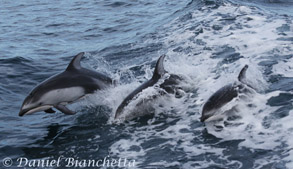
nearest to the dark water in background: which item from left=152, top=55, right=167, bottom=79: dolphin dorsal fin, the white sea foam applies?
the white sea foam

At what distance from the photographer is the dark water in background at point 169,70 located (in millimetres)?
8102

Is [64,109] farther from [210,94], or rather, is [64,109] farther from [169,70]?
[169,70]

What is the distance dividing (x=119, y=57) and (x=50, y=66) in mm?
2633

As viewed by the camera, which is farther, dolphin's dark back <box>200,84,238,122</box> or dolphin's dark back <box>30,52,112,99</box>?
Answer: dolphin's dark back <box>30,52,112,99</box>

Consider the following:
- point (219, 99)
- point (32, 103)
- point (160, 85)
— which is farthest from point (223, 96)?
point (32, 103)

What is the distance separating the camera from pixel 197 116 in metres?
Result: 9.62

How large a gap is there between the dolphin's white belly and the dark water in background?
1.51 feet

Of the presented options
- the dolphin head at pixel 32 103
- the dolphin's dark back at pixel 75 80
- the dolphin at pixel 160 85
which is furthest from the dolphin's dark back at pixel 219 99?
the dolphin head at pixel 32 103

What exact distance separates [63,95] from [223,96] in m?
3.91

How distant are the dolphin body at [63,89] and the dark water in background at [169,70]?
378 mm

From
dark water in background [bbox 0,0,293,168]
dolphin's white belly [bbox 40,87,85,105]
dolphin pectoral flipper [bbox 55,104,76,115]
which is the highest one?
dolphin's white belly [bbox 40,87,85,105]

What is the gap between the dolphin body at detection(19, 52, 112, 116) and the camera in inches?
398

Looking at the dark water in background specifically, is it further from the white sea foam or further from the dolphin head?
the dolphin head

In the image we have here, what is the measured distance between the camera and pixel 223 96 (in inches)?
355
